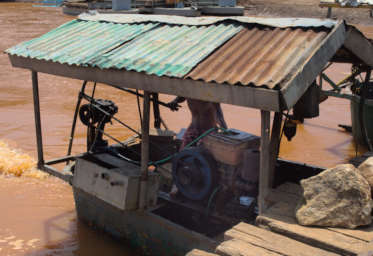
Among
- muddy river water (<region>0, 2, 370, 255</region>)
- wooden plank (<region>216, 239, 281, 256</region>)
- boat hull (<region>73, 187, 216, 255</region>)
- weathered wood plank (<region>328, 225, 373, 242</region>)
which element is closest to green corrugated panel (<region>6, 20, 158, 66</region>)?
boat hull (<region>73, 187, 216, 255</region>)

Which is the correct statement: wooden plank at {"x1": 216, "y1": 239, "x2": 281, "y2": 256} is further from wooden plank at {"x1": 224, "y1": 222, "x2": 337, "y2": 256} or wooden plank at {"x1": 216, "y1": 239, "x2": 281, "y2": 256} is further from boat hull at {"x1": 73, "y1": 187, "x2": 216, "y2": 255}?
boat hull at {"x1": 73, "y1": 187, "x2": 216, "y2": 255}

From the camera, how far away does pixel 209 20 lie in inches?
207

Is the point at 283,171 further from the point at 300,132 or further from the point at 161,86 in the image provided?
the point at 300,132

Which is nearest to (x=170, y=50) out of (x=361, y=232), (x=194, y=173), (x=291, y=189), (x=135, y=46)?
(x=135, y=46)

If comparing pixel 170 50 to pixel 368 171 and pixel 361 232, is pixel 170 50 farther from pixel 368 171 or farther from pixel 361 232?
pixel 361 232

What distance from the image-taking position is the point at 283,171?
6.06 metres

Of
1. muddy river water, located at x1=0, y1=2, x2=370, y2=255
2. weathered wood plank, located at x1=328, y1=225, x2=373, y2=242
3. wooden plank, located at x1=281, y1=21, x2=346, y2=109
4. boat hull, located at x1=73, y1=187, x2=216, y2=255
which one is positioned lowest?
muddy river water, located at x1=0, y1=2, x2=370, y2=255

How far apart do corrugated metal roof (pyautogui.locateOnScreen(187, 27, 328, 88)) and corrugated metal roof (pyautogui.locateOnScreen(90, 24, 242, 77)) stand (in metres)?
0.14

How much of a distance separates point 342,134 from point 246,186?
7468mm

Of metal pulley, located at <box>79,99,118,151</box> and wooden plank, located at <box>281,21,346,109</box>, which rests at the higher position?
wooden plank, located at <box>281,21,346,109</box>

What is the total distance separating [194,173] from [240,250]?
191 centimetres

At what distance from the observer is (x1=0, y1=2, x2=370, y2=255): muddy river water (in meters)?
6.62

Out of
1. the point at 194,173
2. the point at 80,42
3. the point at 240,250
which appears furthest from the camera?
the point at 80,42

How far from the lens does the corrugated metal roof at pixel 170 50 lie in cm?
444
